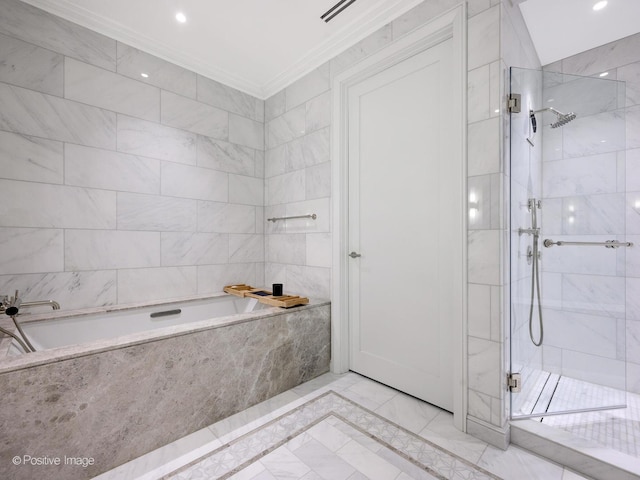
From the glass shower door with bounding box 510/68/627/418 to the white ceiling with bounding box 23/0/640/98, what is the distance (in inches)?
17.6

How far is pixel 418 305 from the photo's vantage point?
1.89 m

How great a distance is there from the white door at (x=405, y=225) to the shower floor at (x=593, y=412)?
1.74ft

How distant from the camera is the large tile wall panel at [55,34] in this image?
1.77 m

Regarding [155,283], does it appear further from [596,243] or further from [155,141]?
[596,243]

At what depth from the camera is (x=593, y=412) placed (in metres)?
1.62

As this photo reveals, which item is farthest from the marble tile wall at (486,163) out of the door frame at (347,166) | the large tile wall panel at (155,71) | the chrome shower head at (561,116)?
the large tile wall panel at (155,71)

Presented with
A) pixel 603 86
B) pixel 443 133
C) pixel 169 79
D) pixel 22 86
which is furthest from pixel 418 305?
pixel 22 86

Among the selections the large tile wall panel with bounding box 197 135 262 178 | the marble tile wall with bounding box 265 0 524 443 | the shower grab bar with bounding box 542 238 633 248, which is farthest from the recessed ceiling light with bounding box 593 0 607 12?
the large tile wall panel with bounding box 197 135 262 178

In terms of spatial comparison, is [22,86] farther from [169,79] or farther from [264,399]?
[264,399]

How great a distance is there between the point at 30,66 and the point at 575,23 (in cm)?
340

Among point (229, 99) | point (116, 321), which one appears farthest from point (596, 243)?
point (116, 321)

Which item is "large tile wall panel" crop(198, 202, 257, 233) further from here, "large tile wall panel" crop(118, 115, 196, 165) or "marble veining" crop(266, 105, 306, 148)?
"marble veining" crop(266, 105, 306, 148)

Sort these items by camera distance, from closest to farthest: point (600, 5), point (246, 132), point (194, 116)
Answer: point (600, 5)
point (194, 116)
point (246, 132)

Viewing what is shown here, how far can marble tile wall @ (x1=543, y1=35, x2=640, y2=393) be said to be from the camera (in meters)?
1.74
